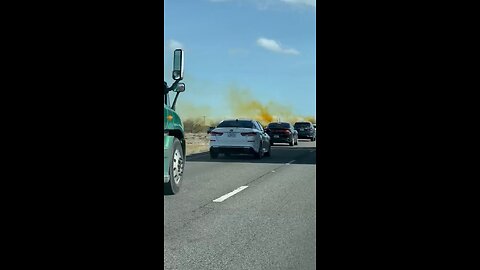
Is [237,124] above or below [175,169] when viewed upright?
above

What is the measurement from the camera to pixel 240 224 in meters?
6.32

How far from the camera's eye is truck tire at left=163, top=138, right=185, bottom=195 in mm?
8367

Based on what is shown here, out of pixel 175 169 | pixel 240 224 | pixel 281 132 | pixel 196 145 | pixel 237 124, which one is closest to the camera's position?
pixel 240 224

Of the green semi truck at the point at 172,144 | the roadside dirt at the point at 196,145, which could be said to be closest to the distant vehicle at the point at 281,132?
the roadside dirt at the point at 196,145

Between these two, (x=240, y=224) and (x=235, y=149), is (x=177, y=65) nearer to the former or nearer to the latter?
(x=240, y=224)

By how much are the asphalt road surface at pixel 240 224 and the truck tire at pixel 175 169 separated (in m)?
0.19

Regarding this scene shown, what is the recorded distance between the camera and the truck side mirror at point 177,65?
6.71 meters

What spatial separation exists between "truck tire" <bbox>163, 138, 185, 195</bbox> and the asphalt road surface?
0.19 metres

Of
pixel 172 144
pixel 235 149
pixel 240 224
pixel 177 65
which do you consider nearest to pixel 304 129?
pixel 235 149

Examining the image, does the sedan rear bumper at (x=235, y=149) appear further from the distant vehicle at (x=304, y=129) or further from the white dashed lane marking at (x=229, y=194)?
the distant vehicle at (x=304, y=129)

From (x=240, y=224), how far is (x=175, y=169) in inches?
100
